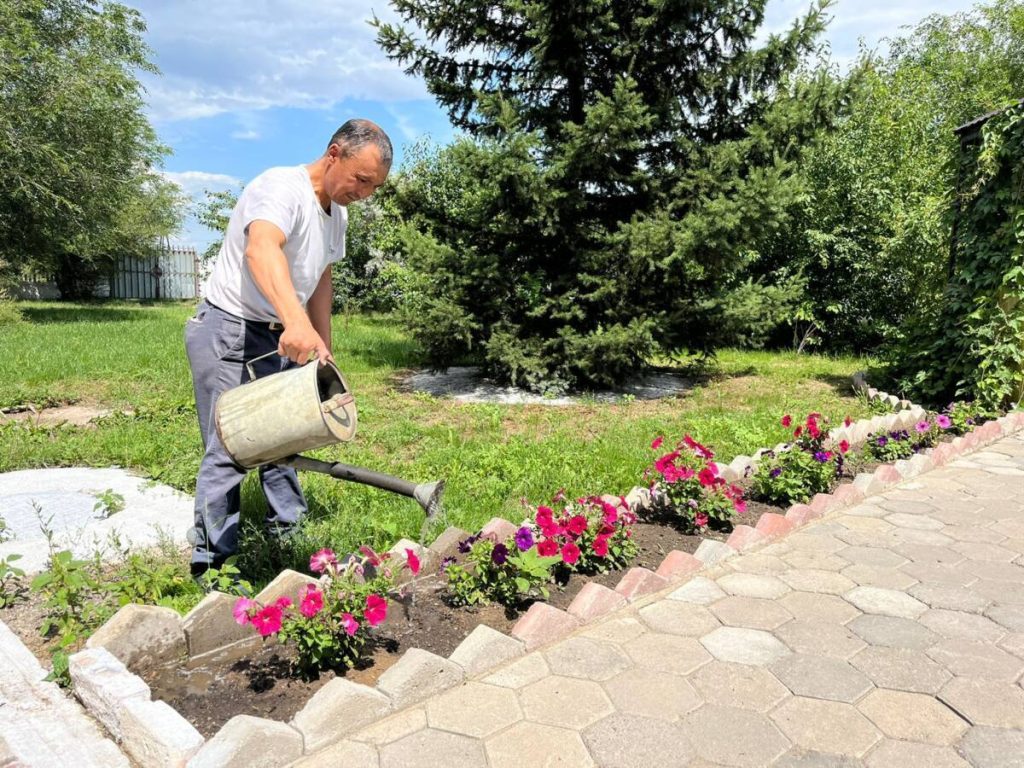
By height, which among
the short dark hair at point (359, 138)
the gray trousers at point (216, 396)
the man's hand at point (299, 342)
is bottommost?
the gray trousers at point (216, 396)

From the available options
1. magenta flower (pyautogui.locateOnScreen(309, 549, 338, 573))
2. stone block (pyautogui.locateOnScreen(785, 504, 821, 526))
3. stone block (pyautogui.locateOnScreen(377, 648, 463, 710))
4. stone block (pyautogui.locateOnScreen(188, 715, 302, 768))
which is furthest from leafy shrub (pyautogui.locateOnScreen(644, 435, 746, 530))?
stone block (pyautogui.locateOnScreen(188, 715, 302, 768))

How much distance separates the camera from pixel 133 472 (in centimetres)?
443

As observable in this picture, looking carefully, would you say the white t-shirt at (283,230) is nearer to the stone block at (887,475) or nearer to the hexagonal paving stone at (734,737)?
the hexagonal paving stone at (734,737)

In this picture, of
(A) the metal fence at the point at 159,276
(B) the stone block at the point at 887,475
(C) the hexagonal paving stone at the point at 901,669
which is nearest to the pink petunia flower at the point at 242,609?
(C) the hexagonal paving stone at the point at 901,669

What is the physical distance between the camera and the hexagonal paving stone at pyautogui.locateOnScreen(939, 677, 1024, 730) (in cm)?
194

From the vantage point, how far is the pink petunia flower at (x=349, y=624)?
6.58 feet

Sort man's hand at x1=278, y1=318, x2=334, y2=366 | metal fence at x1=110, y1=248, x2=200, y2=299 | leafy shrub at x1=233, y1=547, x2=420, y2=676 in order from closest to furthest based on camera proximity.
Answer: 1. leafy shrub at x1=233, y1=547, x2=420, y2=676
2. man's hand at x1=278, y1=318, x2=334, y2=366
3. metal fence at x1=110, y1=248, x2=200, y2=299

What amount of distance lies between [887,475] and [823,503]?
0.82 m

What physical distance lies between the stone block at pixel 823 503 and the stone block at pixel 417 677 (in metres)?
2.31

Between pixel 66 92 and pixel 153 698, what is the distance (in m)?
15.6

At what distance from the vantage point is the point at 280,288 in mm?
2289

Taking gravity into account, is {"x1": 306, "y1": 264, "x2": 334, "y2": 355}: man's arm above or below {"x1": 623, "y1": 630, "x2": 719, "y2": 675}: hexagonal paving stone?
above

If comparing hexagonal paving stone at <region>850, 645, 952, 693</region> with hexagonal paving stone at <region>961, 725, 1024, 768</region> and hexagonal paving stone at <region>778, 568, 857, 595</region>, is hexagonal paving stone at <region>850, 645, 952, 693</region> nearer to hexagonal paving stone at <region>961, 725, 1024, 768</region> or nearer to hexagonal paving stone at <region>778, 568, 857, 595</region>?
hexagonal paving stone at <region>961, 725, 1024, 768</region>

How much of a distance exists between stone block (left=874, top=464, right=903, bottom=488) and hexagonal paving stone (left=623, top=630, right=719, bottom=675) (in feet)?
7.86
